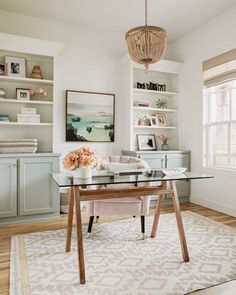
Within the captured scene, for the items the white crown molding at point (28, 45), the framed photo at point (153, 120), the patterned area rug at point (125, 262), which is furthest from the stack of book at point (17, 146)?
the framed photo at point (153, 120)

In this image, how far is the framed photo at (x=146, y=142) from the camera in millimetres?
4551

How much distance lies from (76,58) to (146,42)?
7.36 ft

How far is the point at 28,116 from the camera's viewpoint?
3635mm

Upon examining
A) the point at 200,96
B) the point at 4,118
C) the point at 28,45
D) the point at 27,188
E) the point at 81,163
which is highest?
the point at 28,45

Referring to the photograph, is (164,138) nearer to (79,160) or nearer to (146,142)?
(146,142)

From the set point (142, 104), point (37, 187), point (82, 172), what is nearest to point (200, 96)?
point (142, 104)

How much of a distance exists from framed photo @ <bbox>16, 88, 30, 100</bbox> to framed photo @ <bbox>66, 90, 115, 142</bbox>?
24.6 inches

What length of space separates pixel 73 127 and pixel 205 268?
2.81m

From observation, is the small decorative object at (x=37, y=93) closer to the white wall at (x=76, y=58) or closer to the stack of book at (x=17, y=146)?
the white wall at (x=76, y=58)

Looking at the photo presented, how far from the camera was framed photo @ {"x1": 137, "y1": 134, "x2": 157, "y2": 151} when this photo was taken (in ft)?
14.9

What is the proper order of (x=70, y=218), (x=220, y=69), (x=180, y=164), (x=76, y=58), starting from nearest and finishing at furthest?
(x=70, y=218) < (x=220, y=69) < (x=76, y=58) < (x=180, y=164)

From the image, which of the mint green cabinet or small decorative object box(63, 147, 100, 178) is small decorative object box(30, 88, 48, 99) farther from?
small decorative object box(63, 147, 100, 178)

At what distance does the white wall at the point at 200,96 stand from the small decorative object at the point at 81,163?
2.44m

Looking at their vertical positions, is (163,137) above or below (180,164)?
above
